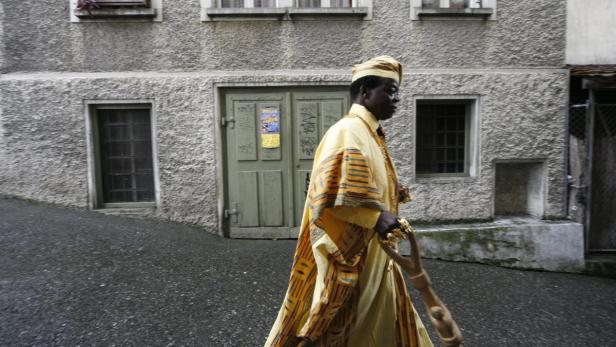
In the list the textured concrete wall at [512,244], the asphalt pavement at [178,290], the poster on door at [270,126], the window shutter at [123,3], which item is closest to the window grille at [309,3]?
the poster on door at [270,126]

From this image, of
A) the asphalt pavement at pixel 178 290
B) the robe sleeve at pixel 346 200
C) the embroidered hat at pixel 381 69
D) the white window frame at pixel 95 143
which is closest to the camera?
the robe sleeve at pixel 346 200

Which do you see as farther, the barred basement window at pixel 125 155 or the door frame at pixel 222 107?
the barred basement window at pixel 125 155

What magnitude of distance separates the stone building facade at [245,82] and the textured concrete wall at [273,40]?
14 mm

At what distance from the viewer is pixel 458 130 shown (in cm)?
582

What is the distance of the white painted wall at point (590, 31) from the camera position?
560cm

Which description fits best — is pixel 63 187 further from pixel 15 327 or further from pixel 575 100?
pixel 575 100

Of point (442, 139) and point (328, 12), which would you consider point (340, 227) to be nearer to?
point (328, 12)

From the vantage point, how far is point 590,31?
562 cm

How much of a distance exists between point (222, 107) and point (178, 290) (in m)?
2.72

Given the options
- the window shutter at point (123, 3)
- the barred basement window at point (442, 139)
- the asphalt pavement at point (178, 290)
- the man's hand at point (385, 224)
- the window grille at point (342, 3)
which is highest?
the window grille at point (342, 3)

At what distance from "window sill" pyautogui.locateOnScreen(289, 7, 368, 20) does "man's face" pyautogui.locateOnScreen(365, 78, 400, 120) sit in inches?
150

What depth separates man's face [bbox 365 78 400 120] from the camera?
1.98 meters

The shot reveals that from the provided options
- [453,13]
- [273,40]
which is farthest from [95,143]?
[453,13]

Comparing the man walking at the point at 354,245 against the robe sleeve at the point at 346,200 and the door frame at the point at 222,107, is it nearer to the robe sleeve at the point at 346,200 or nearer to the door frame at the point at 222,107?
the robe sleeve at the point at 346,200
